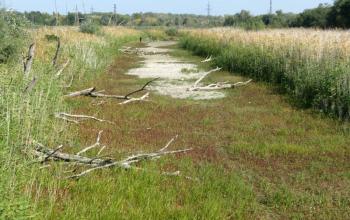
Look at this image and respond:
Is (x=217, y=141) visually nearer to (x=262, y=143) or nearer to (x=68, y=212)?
(x=262, y=143)

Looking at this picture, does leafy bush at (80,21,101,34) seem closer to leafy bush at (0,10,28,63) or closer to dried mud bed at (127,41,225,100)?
dried mud bed at (127,41,225,100)

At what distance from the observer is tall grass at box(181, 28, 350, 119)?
12523 millimetres

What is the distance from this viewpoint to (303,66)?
16078 millimetres

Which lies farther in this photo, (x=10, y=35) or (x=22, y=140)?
(x=10, y=35)

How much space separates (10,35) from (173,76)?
834 centimetres

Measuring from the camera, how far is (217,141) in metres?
10.3

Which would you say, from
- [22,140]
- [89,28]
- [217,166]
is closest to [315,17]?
[89,28]

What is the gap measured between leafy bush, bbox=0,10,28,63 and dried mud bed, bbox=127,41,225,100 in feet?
16.0

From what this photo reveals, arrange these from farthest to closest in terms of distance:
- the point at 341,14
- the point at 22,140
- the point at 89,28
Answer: the point at 341,14 < the point at 89,28 < the point at 22,140

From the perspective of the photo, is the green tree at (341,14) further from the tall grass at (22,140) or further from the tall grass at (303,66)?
the tall grass at (22,140)

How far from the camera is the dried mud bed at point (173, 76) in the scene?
16656 millimetres

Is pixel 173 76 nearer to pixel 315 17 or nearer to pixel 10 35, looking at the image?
pixel 10 35

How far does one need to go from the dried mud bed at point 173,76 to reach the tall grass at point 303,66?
2.15m

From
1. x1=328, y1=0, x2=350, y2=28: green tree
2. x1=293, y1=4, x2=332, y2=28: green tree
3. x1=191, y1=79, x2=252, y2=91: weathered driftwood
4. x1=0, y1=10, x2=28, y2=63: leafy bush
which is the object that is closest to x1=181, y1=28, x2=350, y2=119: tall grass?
x1=191, y1=79, x2=252, y2=91: weathered driftwood
